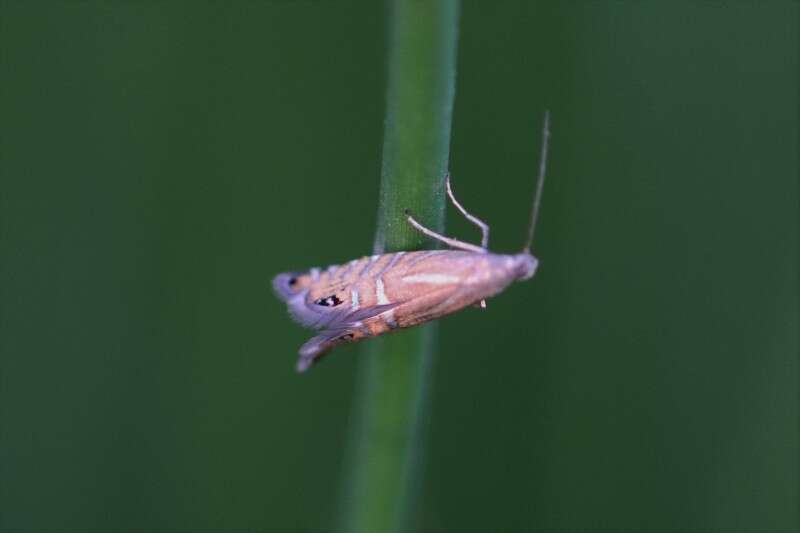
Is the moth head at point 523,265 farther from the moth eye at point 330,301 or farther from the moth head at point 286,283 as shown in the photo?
the moth head at point 286,283

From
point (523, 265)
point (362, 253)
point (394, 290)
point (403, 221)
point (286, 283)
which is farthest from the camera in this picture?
point (362, 253)

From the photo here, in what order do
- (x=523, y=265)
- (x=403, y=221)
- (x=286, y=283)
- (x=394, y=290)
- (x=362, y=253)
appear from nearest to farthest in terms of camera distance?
(x=403, y=221) → (x=394, y=290) → (x=523, y=265) → (x=286, y=283) → (x=362, y=253)

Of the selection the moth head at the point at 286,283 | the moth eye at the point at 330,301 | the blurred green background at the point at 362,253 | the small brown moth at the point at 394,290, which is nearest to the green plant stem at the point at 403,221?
the small brown moth at the point at 394,290

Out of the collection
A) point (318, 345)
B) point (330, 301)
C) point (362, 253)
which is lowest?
point (318, 345)

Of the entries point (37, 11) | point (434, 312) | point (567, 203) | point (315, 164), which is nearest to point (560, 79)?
point (567, 203)

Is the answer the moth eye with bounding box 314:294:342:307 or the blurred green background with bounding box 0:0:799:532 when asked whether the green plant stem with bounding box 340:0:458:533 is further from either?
the blurred green background with bounding box 0:0:799:532

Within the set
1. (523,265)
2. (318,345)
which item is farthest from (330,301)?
(523,265)

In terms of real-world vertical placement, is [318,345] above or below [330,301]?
below

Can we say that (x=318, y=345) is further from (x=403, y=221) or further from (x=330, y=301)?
(x=403, y=221)
